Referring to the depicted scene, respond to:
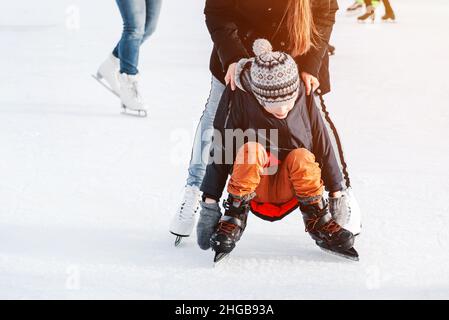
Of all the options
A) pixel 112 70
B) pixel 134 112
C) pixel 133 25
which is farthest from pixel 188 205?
A: pixel 112 70

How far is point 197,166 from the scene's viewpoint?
3.25m

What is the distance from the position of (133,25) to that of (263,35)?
240 centimetres

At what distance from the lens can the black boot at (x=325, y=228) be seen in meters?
2.99

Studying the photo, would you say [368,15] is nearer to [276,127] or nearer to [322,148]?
[322,148]

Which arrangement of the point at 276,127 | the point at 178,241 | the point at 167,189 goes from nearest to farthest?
the point at 276,127 → the point at 178,241 → the point at 167,189

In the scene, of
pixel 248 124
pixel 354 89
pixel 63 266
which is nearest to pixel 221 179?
pixel 248 124

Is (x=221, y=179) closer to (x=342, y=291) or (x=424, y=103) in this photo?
(x=342, y=291)

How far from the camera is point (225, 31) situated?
308 centimetres

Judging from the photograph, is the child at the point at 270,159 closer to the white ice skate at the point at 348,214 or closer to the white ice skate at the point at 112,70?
the white ice skate at the point at 348,214

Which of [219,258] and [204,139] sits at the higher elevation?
[204,139]

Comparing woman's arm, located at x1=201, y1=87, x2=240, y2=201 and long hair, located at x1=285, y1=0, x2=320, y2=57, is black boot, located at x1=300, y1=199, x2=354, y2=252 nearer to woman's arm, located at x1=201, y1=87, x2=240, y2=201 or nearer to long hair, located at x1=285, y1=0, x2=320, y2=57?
woman's arm, located at x1=201, y1=87, x2=240, y2=201

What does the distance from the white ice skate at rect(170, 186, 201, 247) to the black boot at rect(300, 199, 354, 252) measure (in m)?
0.43

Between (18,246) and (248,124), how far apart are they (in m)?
0.97

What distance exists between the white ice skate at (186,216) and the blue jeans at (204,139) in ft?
0.14
